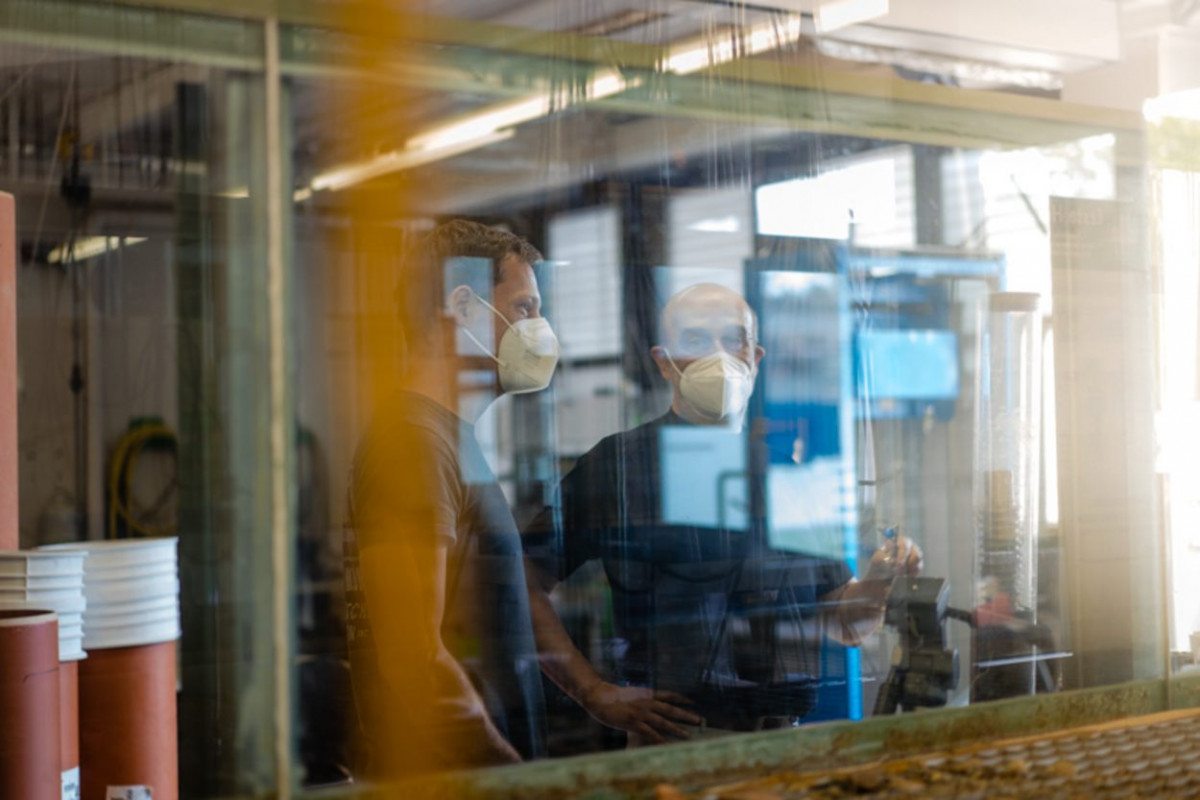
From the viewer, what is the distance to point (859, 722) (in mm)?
1483

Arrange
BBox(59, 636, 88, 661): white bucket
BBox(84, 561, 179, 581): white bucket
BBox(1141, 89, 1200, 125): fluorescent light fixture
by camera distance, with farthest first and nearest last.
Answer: BBox(1141, 89, 1200, 125): fluorescent light fixture
BBox(84, 561, 179, 581): white bucket
BBox(59, 636, 88, 661): white bucket

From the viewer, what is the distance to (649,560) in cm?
200

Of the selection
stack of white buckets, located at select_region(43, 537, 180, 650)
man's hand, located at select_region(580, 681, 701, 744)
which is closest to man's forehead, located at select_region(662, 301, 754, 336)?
man's hand, located at select_region(580, 681, 701, 744)

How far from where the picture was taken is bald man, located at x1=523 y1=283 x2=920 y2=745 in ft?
6.35

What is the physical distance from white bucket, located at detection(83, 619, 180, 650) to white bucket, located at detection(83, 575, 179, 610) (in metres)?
0.03

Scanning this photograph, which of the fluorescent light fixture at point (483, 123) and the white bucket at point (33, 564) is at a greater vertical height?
the fluorescent light fixture at point (483, 123)

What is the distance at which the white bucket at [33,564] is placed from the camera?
4.09 ft

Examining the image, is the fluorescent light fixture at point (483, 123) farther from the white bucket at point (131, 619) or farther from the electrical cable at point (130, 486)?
the white bucket at point (131, 619)

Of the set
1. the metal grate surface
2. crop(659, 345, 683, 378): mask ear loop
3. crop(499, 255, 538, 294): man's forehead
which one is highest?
crop(499, 255, 538, 294): man's forehead

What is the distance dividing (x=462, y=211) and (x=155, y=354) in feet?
1.65

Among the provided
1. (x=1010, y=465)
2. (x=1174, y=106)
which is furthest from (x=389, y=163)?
(x=1174, y=106)

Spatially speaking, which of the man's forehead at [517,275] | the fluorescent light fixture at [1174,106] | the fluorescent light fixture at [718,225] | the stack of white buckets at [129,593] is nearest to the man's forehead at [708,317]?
the fluorescent light fixture at [718,225]

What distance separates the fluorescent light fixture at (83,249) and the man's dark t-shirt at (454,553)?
1.35 ft

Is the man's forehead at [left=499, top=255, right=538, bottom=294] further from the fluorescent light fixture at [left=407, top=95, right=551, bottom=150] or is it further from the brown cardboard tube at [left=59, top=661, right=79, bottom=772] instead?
the brown cardboard tube at [left=59, top=661, right=79, bottom=772]
